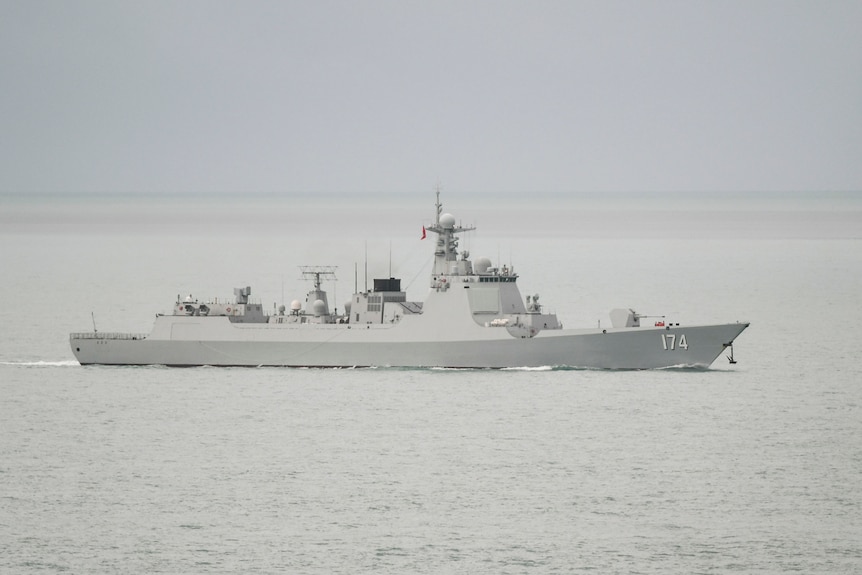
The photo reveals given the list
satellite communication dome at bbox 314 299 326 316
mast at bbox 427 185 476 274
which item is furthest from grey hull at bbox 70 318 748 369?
mast at bbox 427 185 476 274

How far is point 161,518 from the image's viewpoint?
34.0 m

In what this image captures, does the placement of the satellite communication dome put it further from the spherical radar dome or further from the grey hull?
the spherical radar dome

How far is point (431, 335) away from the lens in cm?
5688

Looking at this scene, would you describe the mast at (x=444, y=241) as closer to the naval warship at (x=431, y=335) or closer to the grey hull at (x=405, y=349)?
the naval warship at (x=431, y=335)

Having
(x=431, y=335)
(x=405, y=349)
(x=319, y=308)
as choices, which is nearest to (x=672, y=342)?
(x=431, y=335)

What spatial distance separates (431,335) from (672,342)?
357 inches

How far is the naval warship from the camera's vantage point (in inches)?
2184

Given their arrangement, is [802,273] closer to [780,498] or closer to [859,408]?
Result: [859,408]

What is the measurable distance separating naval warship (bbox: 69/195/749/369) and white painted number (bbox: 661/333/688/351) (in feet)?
0.12

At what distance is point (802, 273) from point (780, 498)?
325 ft

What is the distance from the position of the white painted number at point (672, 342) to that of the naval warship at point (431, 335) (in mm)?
37

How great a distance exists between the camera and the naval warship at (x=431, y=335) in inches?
2184

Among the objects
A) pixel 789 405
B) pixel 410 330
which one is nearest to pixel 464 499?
pixel 789 405

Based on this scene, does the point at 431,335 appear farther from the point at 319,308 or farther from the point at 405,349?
the point at 319,308
